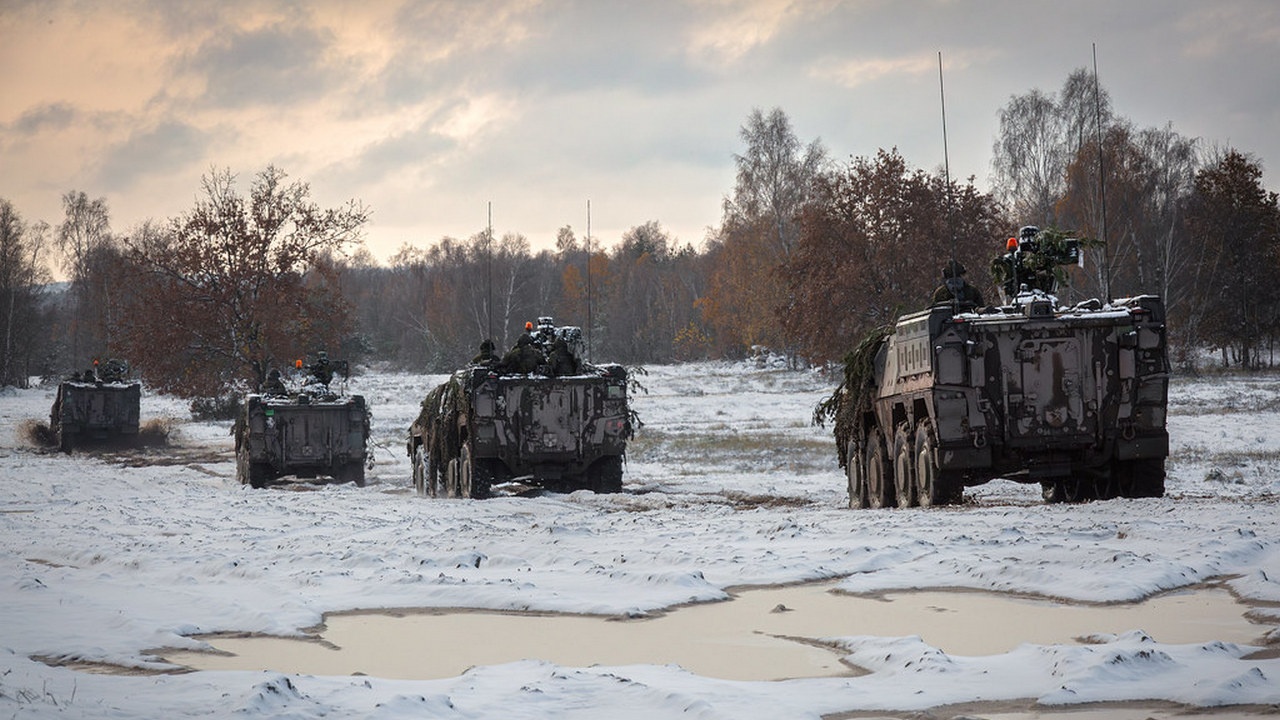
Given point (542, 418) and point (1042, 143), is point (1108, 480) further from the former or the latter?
point (1042, 143)

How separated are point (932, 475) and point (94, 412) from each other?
30.4 m

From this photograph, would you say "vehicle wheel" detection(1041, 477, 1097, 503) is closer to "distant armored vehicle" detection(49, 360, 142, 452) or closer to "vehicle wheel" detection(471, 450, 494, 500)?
"vehicle wheel" detection(471, 450, 494, 500)

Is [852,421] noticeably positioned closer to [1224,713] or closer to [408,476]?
[1224,713]

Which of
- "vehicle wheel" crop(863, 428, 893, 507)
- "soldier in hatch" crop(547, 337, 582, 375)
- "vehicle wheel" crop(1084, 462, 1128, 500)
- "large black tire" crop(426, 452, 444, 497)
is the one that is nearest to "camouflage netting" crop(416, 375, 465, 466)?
"large black tire" crop(426, 452, 444, 497)

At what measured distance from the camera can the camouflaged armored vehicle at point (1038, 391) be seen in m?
13.0

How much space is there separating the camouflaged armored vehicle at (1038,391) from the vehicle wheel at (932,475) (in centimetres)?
1

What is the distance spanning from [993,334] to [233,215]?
3610 cm

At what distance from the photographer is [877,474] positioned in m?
15.3

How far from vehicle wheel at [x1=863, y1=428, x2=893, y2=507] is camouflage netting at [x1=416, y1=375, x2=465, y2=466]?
6.25 metres

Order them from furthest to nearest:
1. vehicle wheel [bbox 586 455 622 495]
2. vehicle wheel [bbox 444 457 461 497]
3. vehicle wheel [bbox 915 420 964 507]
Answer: vehicle wheel [bbox 444 457 461 497] → vehicle wheel [bbox 586 455 622 495] → vehicle wheel [bbox 915 420 964 507]

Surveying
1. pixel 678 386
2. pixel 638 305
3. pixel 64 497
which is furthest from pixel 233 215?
pixel 638 305

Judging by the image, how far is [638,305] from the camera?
94.4 metres

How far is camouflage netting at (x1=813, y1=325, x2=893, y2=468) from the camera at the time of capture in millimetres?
15375

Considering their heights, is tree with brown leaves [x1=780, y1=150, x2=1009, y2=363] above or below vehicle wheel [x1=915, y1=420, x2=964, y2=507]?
above
